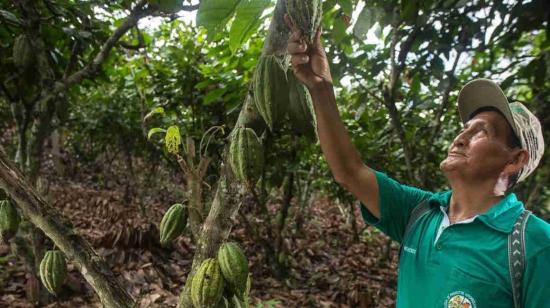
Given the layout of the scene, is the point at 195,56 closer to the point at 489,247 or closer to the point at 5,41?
the point at 5,41

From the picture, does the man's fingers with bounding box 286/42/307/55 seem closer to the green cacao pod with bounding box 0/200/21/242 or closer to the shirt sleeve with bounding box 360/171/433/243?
the shirt sleeve with bounding box 360/171/433/243

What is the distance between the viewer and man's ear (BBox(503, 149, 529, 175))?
1404mm

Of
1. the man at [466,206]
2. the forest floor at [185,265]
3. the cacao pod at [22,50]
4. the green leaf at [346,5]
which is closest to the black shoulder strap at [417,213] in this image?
the man at [466,206]

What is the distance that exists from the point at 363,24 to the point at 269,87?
999 millimetres

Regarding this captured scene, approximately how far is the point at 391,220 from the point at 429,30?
49.1 inches

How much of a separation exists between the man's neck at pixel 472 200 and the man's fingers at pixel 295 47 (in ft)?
2.49

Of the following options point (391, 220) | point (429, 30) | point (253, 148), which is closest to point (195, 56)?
point (429, 30)

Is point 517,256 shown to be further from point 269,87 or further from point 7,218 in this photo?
point 7,218

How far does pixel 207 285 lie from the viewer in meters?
0.98

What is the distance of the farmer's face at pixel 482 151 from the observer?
4.58 ft

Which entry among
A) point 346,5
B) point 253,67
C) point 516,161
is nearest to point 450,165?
point 516,161

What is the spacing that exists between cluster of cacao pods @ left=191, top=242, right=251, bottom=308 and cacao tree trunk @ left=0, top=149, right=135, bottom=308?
0.71ft

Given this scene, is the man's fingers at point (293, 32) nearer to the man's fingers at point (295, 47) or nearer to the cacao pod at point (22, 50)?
the man's fingers at point (295, 47)

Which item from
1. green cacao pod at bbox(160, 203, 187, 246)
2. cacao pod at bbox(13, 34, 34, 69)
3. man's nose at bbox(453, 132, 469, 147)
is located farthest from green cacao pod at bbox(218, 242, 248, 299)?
cacao pod at bbox(13, 34, 34, 69)
